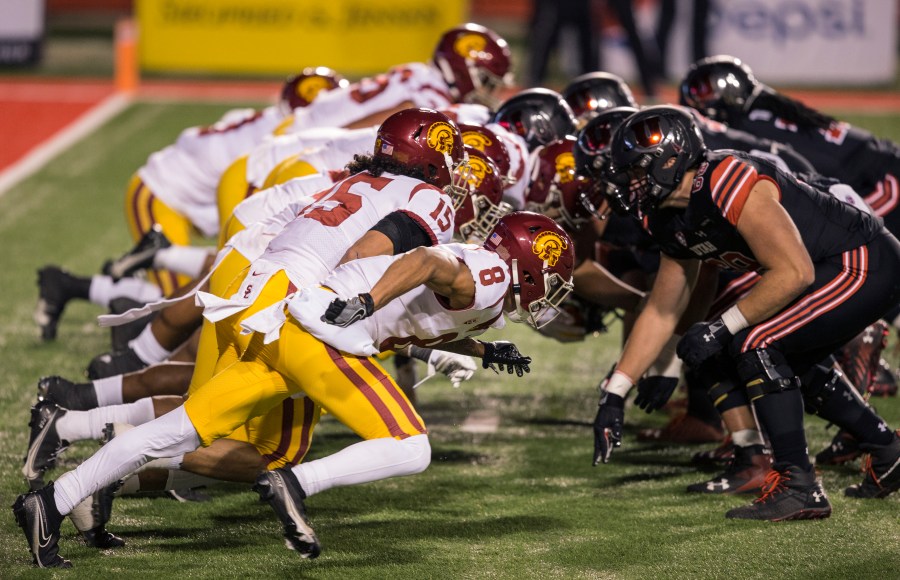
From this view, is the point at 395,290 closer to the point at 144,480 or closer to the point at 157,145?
the point at 144,480

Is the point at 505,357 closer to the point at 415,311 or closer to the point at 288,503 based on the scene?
the point at 415,311

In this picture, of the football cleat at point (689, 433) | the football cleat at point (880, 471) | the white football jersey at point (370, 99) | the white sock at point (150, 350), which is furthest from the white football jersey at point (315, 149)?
the football cleat at point (880, 471)

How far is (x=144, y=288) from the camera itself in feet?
23.6

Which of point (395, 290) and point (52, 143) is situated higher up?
point (395, 290)

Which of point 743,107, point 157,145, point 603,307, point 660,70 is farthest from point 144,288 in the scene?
point 660,70

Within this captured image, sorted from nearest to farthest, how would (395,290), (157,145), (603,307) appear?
(395,290)
(603,307)
(157,145)

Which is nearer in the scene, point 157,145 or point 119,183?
point 119,183

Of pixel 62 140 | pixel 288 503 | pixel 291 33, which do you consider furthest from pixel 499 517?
pixel 291 33

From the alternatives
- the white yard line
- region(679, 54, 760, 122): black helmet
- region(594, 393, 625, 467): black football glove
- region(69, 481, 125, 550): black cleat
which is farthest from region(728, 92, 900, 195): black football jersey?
the white yard line

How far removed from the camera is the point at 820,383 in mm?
5020

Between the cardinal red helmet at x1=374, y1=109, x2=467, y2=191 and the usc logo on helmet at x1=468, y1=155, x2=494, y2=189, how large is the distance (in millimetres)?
342

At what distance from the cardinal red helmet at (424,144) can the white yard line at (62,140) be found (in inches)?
265

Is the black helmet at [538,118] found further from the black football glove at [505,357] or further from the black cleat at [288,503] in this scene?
the black cleat at [288,503]

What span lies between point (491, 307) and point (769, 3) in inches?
420
